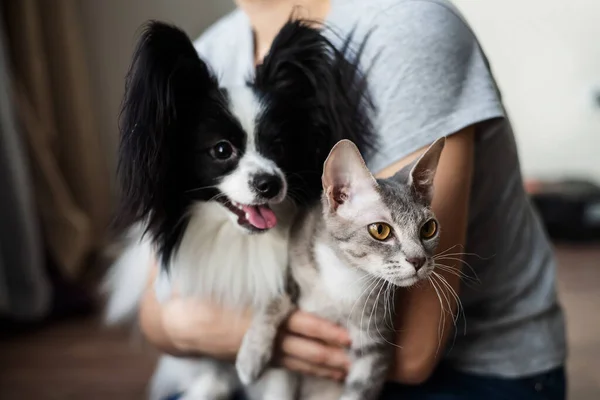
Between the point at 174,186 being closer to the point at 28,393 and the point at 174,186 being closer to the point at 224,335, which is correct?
the point at 224,335

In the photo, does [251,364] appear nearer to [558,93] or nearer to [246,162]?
[246,162]

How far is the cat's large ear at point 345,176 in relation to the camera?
703 millimetres

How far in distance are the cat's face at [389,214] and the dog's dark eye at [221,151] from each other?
162 millimetres

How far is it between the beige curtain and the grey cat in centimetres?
139

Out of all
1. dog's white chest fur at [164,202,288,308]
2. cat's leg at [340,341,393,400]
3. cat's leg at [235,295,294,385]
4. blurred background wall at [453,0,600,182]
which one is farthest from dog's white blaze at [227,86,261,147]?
blurred background wall at [453,0,600,182]

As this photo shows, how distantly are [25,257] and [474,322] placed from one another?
1.81 metres

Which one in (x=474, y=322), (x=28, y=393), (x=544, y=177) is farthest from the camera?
(x=544, y=177)

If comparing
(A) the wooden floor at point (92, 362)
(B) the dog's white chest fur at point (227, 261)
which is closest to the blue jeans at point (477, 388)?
(B) the dog's white chest fur at point (227, 261)

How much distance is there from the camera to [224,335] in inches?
38.0

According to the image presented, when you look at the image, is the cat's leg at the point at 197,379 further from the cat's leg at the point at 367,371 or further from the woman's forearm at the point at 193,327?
the cat's leg at the point at 367,371

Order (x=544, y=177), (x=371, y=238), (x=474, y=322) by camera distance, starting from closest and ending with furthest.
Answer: (x=371, y=238) < (x=474, y=322) < (x=544, y=177)

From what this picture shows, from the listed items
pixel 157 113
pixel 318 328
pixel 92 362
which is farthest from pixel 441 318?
pixel 92 362

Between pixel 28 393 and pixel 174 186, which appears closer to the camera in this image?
pixel 174 186

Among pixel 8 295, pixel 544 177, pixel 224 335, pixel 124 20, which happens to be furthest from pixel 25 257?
pixel 544 177
